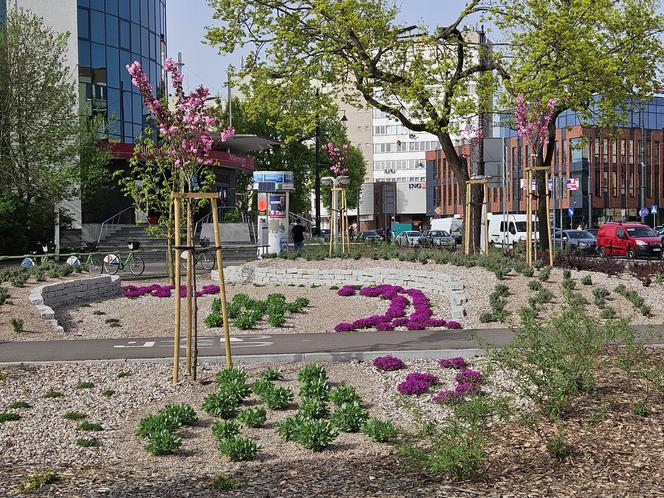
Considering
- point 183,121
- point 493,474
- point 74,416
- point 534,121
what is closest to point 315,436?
point 493,474

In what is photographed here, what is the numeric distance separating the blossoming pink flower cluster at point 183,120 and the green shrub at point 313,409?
14.4ft

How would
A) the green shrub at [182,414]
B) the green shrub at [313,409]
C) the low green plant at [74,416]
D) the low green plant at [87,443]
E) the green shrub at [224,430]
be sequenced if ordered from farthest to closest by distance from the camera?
1. the low green plant at [74,416]
2. the green shrub at [313,409]
3. the green shrub at [182,414]
4. the low green plant at [87,443]
5. the green shrub at [224,430]

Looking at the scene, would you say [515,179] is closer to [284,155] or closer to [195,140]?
[284,155]

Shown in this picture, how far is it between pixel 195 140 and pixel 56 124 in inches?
1193

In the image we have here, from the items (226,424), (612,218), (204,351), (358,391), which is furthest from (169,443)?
(612,218)

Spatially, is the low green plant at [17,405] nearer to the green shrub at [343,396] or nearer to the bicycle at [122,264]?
the green shrub at [343,396]

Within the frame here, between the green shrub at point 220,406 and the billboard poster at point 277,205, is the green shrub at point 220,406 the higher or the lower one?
the lower one

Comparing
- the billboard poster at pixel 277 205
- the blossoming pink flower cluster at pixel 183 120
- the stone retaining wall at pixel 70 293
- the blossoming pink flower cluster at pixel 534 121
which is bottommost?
the stone retaining wall at pixel 70 293

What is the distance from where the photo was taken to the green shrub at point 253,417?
8.58 meters

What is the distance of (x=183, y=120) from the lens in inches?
483

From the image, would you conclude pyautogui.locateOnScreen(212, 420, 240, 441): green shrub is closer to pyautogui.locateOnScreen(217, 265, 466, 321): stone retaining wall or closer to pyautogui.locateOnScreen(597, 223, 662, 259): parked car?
pyautogui.locateOnScreen(217, 265, 466, 321): stone retaining wall

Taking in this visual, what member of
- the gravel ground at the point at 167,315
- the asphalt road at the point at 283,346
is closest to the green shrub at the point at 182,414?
the asphalt road at the point at 283,346

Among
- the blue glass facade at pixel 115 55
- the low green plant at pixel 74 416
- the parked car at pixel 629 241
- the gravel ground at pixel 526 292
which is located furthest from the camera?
the blue glass facade at pixel 115 55

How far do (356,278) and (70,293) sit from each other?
7.29m
